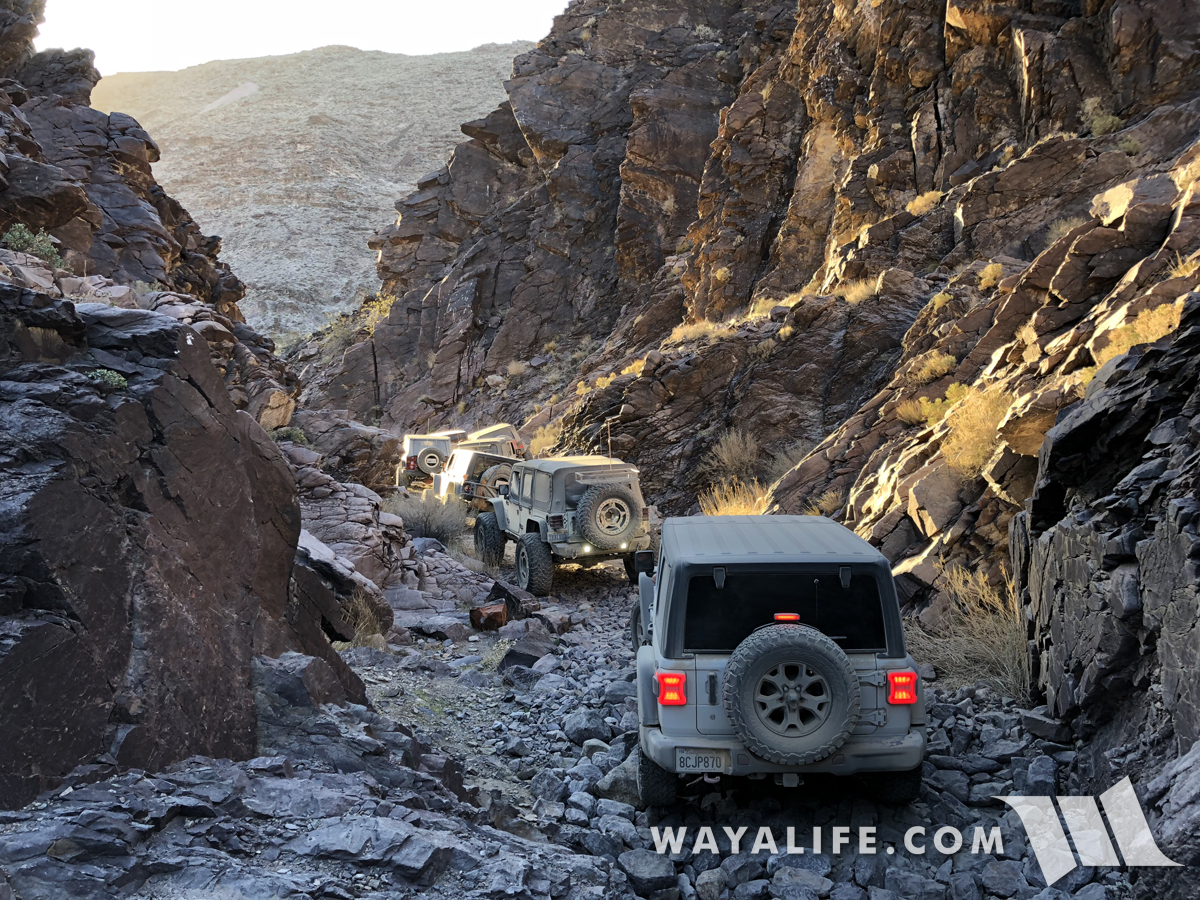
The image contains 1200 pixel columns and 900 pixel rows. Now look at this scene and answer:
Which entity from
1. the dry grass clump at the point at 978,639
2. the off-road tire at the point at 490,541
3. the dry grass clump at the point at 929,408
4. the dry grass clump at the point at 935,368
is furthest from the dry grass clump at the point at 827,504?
the off-road tire at the point at 490,541

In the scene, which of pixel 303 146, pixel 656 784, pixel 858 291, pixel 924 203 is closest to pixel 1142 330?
pixel 656 784

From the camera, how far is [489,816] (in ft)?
15.5

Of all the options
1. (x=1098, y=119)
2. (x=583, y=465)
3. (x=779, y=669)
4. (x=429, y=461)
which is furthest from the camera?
(x=429, y=461)

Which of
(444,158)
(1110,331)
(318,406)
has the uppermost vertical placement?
(444,158)

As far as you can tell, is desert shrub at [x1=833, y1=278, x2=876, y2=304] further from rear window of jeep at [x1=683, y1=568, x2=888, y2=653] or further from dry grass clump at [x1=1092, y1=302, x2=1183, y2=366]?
rear window of jeep at [x1=683, y1=568, x2=888, y2=653]

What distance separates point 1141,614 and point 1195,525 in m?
0.73

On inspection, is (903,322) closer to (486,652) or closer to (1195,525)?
(486,652)

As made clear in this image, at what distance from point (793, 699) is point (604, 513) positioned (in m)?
7.13

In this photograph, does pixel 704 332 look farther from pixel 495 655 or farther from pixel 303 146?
pixel 303 146

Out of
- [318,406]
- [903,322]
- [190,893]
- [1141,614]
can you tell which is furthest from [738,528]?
[318,406]

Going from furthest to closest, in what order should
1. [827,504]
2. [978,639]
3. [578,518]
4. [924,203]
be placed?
[924,203] → [578,518] → [827,504] → [978,639]

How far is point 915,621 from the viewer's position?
7164 mm

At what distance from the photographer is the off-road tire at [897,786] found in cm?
466

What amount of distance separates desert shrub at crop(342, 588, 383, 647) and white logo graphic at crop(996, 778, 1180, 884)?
20.1ft
